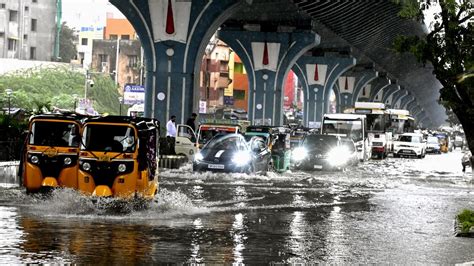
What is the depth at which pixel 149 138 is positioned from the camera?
17781 mm

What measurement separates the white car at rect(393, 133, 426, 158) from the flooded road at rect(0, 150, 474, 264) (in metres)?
38.1

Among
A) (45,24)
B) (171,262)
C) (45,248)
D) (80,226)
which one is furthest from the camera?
(45,24)

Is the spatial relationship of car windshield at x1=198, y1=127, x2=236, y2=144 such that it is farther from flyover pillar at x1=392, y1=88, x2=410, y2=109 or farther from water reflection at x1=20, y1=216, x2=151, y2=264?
flyover pillar at x1=392, y1=88, x2=410, y2=109

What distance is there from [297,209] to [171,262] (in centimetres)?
876

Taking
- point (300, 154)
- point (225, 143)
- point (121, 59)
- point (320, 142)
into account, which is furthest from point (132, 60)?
point (225, 143)

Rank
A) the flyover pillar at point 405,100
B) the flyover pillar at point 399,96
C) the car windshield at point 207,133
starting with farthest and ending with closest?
the flyover pillar at point 405,100, the flyover pillar at point 399,96, the car windshield at point 207,133

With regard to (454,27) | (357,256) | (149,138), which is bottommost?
(357,256)

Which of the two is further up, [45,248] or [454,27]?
[454,27]

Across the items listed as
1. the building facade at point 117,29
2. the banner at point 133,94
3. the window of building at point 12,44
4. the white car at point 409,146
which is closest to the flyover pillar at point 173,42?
the banner at point 133,94

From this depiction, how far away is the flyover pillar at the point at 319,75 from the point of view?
82750 mm

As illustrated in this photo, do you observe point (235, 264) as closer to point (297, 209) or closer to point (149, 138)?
point (149, 138)

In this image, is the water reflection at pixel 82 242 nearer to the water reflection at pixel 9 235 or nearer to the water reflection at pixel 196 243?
the water reflection at pixel 9 235

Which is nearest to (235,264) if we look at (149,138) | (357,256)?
(357,256)

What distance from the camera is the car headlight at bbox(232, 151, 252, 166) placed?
28.6 meters
